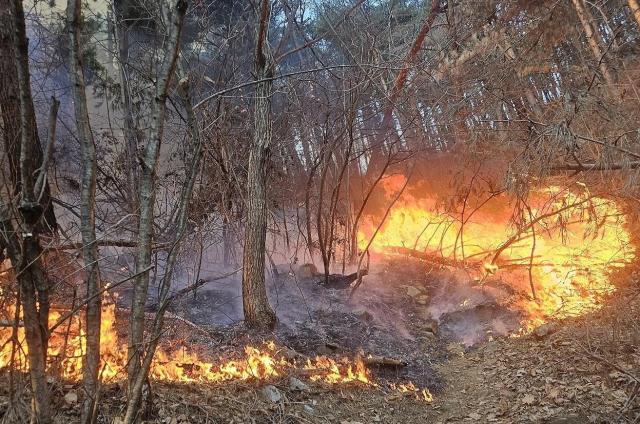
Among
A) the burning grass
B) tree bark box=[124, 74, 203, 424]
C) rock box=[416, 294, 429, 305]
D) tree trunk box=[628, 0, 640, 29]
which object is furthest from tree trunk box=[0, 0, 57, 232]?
rock box=[416, 294, 429, 305]

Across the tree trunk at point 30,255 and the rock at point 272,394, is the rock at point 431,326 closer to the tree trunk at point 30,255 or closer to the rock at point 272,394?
the rock at point 272,394

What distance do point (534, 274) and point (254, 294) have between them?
7.86 meters

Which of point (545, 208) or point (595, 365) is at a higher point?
point (545, 208)

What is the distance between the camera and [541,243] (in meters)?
12.7

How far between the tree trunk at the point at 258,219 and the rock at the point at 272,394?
2399mm

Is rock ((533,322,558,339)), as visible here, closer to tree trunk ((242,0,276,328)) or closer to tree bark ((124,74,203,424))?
tree trunk ((242,0,276,328))

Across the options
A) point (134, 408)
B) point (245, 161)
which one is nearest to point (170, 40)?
point (134, 408)

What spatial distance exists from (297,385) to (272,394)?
0.58 metres

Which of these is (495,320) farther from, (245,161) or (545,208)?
(245,161)

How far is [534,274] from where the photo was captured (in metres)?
12.0

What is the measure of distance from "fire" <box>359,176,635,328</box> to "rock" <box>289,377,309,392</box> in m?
5.04

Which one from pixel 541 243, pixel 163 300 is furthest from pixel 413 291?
pixel 163 300

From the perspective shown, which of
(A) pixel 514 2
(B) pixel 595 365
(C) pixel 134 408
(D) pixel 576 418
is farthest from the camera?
(A) pixel 514 2

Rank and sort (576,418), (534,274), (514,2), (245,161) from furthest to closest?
(534,274)
(245,161)
(514,2)
(576,418)
